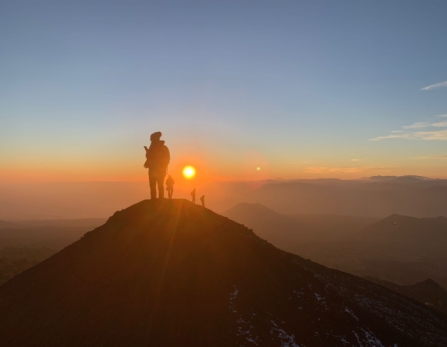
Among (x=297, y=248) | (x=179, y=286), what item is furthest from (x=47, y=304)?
(x=297, y=248)

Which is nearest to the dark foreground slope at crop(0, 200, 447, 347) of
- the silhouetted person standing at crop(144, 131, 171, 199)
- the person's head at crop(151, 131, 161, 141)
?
the silhouetted person standing at crop(144, 131, 171, 199)

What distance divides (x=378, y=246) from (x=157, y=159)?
125598mm

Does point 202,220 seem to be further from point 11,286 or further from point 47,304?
point 11,286

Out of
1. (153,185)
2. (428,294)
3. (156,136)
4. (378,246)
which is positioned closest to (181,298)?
(153,185)

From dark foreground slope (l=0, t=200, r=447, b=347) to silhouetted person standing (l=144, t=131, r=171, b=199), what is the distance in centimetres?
215

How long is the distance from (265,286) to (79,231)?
12149 centimetres

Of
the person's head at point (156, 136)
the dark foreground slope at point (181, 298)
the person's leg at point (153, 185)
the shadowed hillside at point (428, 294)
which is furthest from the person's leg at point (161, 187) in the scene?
the shadowed hillside at point (428, 294)

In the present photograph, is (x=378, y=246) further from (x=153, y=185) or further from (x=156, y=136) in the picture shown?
(x=156, y=136)

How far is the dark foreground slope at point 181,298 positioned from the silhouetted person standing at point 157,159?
2154 millimetres

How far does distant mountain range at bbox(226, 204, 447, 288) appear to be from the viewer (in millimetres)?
84975

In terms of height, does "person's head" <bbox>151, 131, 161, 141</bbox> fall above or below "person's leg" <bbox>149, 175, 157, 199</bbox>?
above

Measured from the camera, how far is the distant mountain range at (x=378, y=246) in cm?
8498

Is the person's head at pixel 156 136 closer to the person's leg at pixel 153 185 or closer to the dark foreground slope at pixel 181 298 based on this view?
the person's leg at pixel 153 185

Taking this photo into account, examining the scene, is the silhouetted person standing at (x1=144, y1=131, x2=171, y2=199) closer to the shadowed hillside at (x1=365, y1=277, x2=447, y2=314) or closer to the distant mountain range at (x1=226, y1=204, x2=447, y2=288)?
the shadowed hillside at (x1=365, y1=277, x2=447, y2=314)
